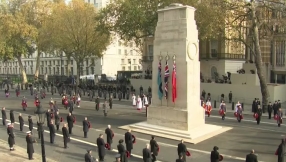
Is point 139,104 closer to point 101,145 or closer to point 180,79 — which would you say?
point 180,79

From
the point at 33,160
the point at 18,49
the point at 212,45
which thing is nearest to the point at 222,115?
the point at 33,160

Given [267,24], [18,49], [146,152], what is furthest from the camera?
[18,49]

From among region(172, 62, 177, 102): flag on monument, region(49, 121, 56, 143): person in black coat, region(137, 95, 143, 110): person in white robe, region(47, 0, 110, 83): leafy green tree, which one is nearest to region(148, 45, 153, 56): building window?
region(47, 0, 110, 83): leafy green tree

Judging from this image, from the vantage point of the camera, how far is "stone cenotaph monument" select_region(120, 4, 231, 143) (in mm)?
16656

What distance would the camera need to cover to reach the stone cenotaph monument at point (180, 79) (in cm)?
1666

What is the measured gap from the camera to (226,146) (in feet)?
48.5

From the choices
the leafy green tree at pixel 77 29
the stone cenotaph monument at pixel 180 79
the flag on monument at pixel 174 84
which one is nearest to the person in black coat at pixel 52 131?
the stone cenotaph monument at pixel 180 79

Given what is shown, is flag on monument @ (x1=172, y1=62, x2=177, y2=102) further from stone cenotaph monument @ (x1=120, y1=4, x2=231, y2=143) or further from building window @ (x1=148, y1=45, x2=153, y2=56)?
building window @ (x1=148, y1=45, x2=153, y2=56)

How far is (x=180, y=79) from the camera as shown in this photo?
17.0 m

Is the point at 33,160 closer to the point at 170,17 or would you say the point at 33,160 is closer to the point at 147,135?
the point at 147,135

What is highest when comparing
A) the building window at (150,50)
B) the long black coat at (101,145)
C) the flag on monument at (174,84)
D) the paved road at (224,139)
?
the building window at (150,50)

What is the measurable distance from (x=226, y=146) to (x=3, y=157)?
10.5 m

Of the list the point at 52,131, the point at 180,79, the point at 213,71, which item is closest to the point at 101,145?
the point at 52,131

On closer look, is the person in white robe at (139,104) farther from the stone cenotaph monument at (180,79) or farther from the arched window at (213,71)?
the arched window at (213,71)
